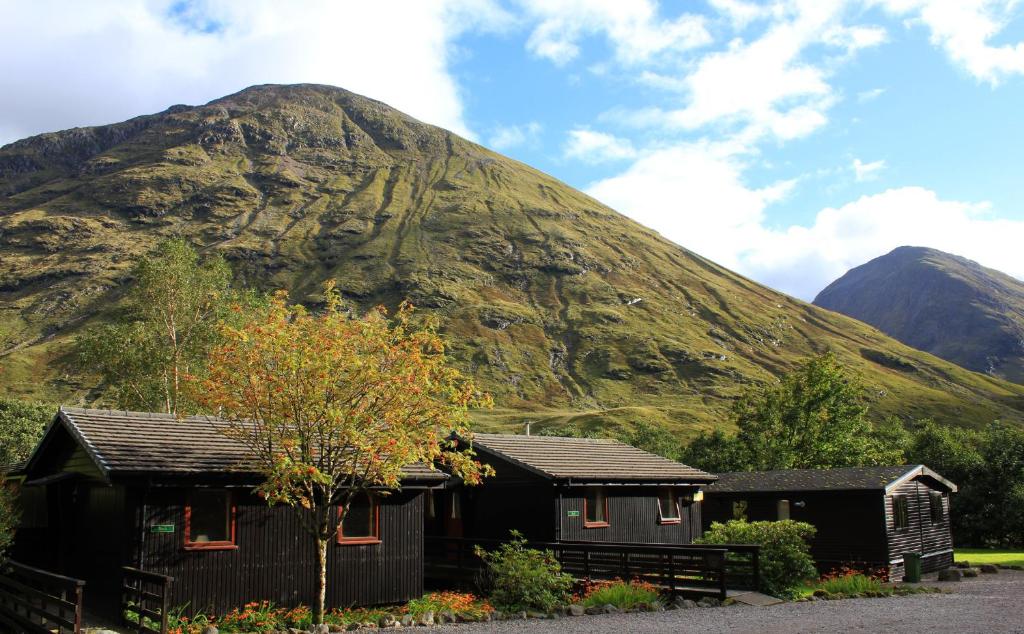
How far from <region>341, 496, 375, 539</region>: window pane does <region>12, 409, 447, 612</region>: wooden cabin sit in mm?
26

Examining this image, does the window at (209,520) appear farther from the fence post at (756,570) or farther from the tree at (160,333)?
Answer: the tree at (160,333)

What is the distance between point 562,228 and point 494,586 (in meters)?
177

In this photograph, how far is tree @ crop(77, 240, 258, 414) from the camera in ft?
145

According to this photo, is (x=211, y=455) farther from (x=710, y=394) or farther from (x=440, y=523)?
(x=710, y=394)

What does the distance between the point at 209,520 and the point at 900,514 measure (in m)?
24.7

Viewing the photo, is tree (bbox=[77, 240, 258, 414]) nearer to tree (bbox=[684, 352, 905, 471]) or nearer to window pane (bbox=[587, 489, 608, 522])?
window pane (bbox=[587, 489, 608, 522])

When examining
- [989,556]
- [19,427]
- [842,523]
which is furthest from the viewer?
[19,427]

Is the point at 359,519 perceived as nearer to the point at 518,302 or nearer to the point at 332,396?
the point at 332,396

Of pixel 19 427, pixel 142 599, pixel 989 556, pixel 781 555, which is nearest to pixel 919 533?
pixel 989 556

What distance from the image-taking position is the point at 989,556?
36375mm

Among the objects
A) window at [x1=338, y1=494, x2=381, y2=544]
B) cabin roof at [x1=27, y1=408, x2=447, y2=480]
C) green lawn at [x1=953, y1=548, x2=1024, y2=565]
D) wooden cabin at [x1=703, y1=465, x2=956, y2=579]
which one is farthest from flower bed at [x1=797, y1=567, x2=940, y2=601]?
green lawn at [x1=953, y1=548, x2=1024, y2=565]

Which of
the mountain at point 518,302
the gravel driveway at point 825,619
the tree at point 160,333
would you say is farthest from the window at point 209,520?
the mountain at point 518,302

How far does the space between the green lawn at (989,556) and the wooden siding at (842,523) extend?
7263 millimetres

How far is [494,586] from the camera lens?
20875 mm
